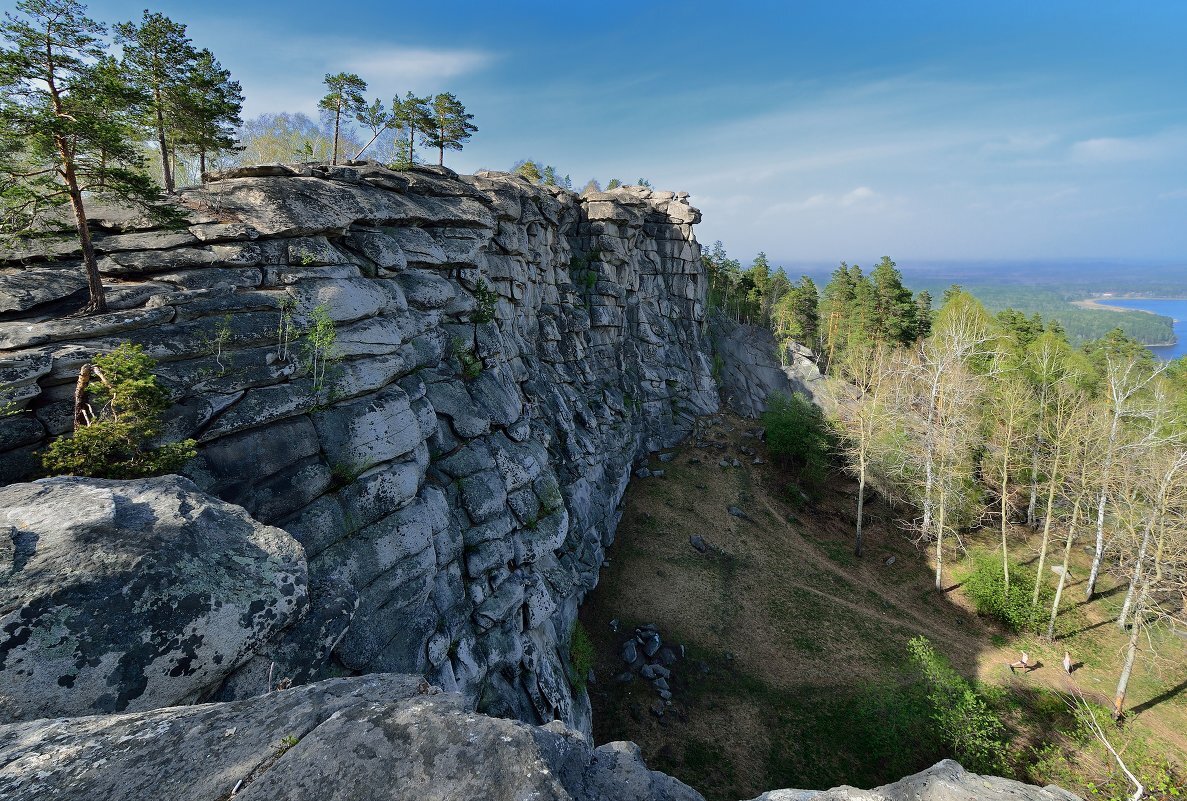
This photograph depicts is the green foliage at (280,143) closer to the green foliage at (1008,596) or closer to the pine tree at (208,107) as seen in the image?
the pine tree at (208,107)

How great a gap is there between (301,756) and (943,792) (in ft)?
24.6

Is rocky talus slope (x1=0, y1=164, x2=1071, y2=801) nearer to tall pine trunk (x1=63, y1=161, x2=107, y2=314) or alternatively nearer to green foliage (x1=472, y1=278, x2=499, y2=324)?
green foliage (x1=472, y1=278, x2=499, y2=324)

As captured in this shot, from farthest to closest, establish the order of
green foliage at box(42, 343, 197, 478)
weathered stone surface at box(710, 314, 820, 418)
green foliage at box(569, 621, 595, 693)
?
weathered stone surface at box(710, 314, 820, 418) < green foliage at box(569, 621, 595, 693) < green foliage at box(42, 343, 197, 478)

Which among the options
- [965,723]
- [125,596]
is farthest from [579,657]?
[125,596]

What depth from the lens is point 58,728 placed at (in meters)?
4.95

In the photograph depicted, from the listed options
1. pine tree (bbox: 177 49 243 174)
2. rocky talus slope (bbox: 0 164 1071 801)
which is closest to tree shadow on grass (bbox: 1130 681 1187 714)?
rocky talus slope (bbox: 0 164 1071 801)

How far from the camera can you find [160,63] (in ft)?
60.1

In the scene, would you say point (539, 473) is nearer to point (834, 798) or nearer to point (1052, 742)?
point (834, 798)

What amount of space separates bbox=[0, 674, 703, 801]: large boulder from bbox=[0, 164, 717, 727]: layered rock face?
9.90 feet

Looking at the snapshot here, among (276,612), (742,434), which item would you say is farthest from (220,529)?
(742,434)

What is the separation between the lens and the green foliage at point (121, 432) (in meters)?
9.05

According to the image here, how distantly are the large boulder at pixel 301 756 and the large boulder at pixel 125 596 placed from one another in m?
1.39

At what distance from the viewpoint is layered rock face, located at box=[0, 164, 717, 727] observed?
37.1 ft

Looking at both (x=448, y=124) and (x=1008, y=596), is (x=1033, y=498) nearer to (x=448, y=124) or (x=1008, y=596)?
(x=1008, y=596)
